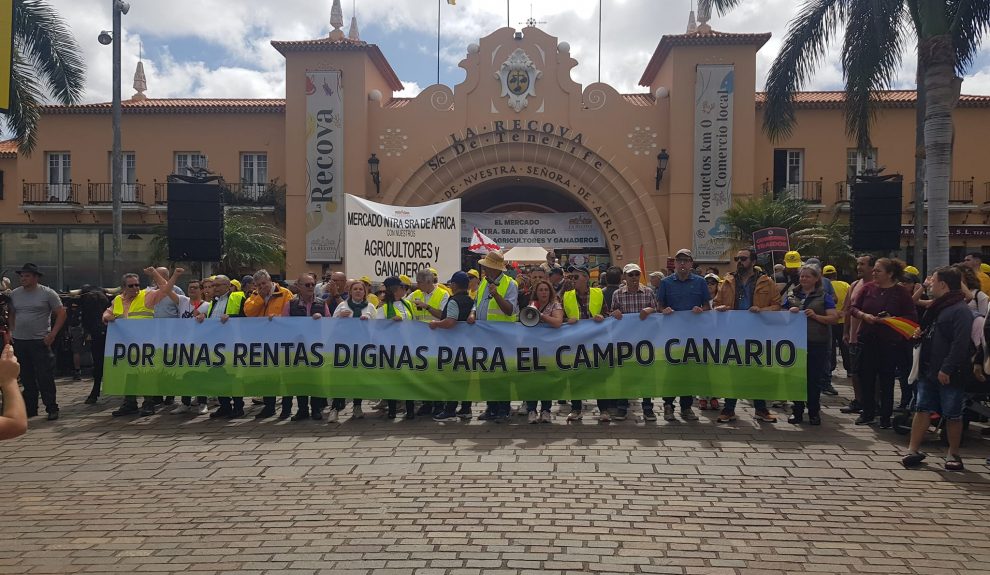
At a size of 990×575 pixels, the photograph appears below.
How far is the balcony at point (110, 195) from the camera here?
25.1 meters

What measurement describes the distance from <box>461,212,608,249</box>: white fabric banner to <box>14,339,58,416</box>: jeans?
1584 centimetres

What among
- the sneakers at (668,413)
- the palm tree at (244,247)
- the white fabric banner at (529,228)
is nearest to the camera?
the sneakers at (668,413)

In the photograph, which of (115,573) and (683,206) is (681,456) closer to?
(115,573)

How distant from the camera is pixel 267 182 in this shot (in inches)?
995

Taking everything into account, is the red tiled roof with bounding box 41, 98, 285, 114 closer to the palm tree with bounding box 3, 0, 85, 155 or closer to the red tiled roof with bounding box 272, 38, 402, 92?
the red tiled roof with bounding box 272, 38, 402, 92

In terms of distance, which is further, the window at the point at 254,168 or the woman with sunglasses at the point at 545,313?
the window at the point at 254,168

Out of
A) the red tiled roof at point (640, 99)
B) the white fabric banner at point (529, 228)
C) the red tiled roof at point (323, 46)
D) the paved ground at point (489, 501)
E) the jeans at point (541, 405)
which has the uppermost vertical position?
the red tiled roof at point (323, 46)

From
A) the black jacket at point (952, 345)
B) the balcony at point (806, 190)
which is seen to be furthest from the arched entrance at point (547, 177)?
the black jacket at point (952, 345)

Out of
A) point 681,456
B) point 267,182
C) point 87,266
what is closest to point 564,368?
point 681,456

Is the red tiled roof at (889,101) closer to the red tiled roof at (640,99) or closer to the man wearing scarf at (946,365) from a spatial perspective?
the red tiled roof at (640,99)

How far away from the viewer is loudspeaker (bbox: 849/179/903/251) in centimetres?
1214

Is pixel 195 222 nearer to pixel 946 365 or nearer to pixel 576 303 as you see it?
pixel 576 303

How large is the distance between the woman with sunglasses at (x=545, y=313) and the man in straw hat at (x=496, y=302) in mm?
249

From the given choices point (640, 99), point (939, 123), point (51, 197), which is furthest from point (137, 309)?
point (51, 197)
